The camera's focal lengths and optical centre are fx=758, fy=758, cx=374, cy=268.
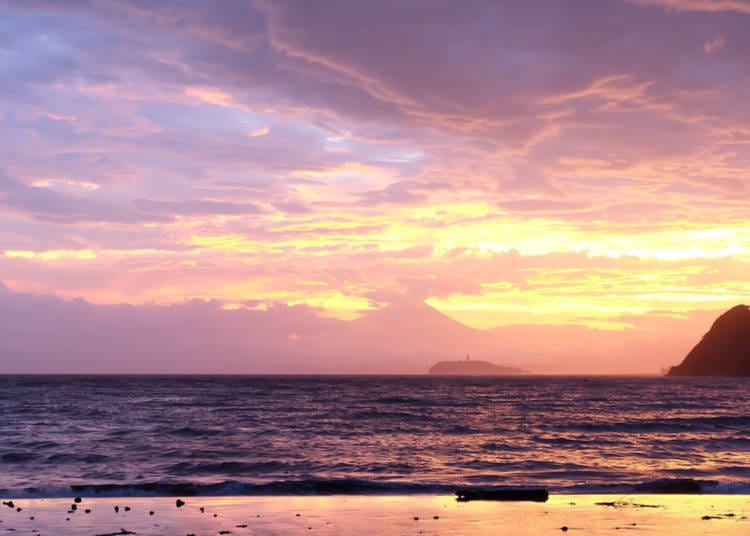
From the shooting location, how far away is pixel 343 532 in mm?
21250

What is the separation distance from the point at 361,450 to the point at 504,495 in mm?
18147

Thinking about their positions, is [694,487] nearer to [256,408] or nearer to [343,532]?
[343,532]

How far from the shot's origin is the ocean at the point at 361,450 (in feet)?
110

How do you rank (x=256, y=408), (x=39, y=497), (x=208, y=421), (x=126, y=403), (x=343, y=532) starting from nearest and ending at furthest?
(x=343, y=532), (x=39, y=497), (x=208, y=421), (x=256, y=408), (x=126, y=403)

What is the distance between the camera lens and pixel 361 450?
149ft

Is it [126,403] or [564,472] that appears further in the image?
[126,403]

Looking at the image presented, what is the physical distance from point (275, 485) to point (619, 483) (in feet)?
50.0

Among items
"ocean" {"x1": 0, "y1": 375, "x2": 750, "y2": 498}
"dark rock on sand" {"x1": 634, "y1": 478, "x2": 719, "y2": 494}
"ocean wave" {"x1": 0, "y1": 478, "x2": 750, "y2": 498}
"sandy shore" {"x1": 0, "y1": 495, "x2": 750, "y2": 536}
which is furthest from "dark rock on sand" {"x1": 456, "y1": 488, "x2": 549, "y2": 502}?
"dark rock on sand" {"x1": 634, "y1": 478, "x2": 719, "y2": 494}

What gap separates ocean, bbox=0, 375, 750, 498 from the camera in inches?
1318

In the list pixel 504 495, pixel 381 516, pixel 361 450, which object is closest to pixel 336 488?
pixel 504 495

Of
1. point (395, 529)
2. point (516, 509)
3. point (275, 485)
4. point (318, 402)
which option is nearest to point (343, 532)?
point (395, 529)

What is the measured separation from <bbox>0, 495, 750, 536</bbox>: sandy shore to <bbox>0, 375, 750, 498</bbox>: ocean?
3.11 meters

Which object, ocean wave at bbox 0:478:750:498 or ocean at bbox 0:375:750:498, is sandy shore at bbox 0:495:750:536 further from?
ocean at bbox 0:375:750:498

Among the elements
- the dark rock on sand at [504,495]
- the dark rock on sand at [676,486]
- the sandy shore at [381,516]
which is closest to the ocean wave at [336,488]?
the dark rock on sand at [676,486]
